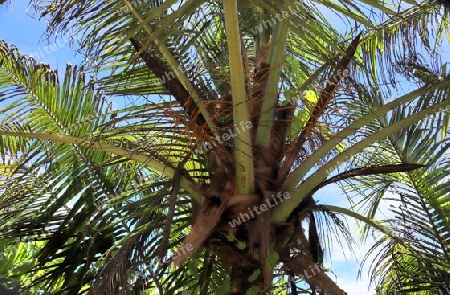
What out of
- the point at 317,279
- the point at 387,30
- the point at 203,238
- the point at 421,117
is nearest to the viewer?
the point at 203,238

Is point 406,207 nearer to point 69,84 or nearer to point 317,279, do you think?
point 317,279

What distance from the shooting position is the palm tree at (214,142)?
3.12 m

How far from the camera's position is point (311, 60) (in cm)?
472

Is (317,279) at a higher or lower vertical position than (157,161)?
lower

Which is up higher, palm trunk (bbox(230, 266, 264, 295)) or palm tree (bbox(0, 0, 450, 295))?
palm tree (bbox(0, 0, 450, 295))

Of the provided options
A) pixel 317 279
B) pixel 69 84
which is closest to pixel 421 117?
pixel 317 279

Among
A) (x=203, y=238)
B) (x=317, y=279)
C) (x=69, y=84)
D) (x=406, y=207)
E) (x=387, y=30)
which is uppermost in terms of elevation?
(x=69, y=84)

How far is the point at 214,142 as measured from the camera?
321cm

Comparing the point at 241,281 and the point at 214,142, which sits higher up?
the point at 214,142

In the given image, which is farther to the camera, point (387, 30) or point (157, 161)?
point (387, 30)

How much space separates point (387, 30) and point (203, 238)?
2.38 m

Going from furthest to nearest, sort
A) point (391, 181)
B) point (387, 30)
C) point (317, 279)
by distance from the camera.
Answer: point (391, 181)
point (387, 30)
point (317, 279)

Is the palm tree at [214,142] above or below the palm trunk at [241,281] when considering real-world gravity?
→ above

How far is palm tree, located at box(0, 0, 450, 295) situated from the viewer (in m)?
3.12
